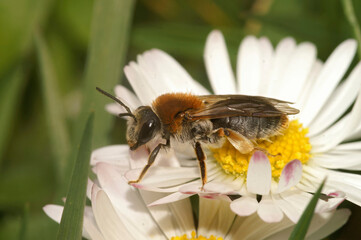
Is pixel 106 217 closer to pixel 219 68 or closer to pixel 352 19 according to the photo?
pixel 219 68

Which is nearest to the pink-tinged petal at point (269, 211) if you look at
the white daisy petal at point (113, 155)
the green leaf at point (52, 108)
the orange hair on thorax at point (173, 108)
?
the orange hair on thorax at point (173, 108)

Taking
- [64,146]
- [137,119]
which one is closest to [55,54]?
[64,146]

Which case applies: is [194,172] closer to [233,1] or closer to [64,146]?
[64,146]

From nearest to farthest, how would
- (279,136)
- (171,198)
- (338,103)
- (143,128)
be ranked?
(171,198), (143,128), (279,136), (338,103)

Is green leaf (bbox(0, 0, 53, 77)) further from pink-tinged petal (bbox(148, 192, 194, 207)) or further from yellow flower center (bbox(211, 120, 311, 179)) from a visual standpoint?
pink-tinged petal (bbox(148, 192, 194, 207))

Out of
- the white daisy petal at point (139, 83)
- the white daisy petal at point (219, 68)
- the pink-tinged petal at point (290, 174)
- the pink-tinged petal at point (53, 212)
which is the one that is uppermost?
the white daisy petal at point (219, 68)

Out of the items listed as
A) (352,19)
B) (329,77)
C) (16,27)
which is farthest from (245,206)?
(16,27)

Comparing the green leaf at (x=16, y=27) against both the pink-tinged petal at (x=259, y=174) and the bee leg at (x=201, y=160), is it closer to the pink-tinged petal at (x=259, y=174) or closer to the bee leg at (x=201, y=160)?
the bee leg at (x=201, y=160)
